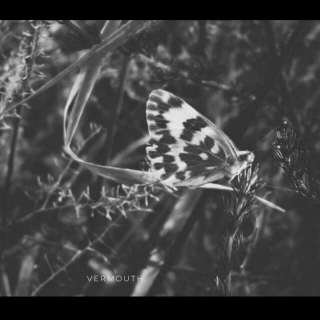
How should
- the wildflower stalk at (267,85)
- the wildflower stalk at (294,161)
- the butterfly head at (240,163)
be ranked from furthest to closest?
the wildflower stalk at (267,85) < the butterfly head at (240,163) < the wildflower stalk at (294,161)

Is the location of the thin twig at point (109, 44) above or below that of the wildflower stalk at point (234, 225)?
above

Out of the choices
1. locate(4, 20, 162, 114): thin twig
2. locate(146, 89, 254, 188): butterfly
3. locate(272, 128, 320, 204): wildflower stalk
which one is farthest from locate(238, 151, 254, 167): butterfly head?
locate(4, 20, 162, 114): thin twig

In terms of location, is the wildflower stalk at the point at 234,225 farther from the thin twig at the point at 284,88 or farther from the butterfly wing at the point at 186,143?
the thin twig at the point at 284,88

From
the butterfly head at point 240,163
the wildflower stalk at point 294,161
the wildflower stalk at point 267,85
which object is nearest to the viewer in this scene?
the wildflower stalk at point 294,161

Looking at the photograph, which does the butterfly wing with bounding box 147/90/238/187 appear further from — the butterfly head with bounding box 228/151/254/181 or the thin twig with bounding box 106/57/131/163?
the thin twig with bounding box 106/57/131/163

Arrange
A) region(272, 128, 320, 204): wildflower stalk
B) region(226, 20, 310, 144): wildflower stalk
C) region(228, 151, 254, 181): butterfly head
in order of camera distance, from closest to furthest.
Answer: region(272, 128, 320, 204): wildflower stalk
region(228, 151, 254, 181): butterfly head
region(226, 20, 310, 144): wildflower stalk

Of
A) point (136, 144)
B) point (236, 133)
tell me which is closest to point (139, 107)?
point (136, 144)

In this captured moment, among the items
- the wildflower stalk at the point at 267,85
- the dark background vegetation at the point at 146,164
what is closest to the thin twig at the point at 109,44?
the dark background vegetation at the point at 146,164
